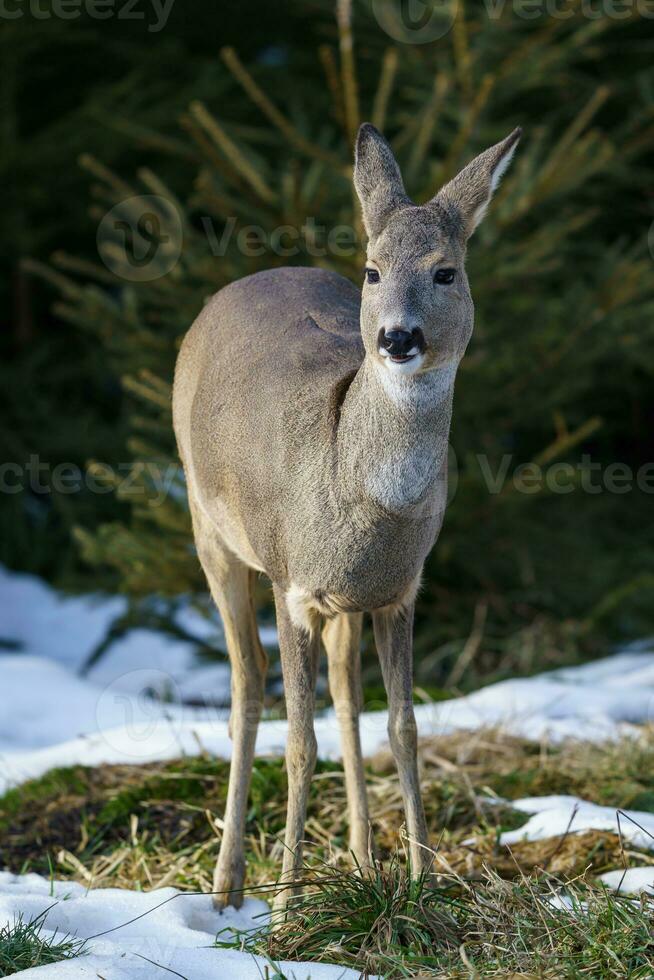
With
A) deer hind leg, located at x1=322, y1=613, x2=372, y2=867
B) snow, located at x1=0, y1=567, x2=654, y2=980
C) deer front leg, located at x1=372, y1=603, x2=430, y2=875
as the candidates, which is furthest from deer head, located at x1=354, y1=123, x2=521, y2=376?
snow, located at x1=0, y1=567, x2=654, y2=980

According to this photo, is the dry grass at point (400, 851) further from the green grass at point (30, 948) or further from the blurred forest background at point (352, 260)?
the blurred forest background at point (352, 260)

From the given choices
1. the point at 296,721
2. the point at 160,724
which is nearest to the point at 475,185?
the point at 296,721

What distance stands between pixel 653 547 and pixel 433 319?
686 centimetres

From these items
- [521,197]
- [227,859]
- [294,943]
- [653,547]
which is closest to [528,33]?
[521,197]

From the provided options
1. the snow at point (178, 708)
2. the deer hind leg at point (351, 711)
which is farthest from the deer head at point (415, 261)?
the snow at point (178, 708)

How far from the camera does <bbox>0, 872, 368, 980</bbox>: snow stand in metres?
3.37

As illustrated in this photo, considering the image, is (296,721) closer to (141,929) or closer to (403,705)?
(403,705)

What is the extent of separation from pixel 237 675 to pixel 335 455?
115 centimetres

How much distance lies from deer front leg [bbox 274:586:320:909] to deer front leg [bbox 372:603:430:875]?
225 mm

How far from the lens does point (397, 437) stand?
3633 mm

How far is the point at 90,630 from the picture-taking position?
384 inches

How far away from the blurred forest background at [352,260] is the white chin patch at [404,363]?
3426 mm

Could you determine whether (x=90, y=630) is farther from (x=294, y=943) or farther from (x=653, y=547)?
(x=294, y=943)

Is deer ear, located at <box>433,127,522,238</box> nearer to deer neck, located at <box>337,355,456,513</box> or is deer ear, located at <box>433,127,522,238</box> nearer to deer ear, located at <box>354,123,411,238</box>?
deer ear, located at <box>354,123,411,238</box>
